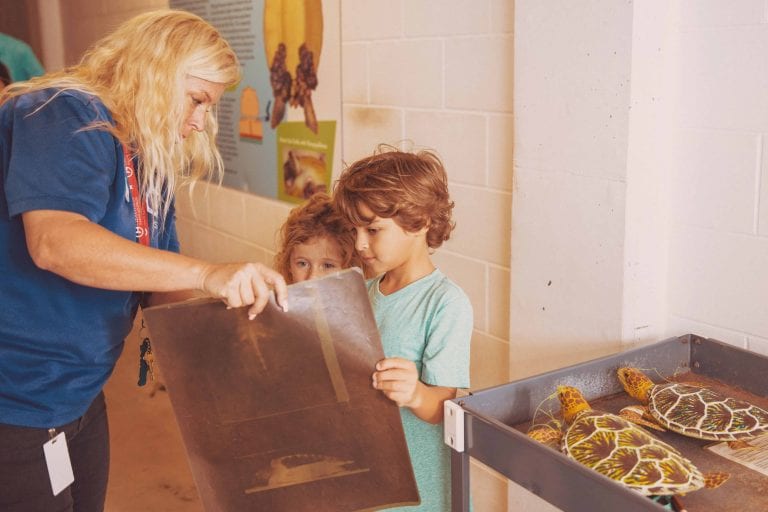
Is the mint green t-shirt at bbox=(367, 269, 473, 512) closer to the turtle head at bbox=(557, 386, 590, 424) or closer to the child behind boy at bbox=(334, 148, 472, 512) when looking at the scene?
the child behind boy at bbox=(334, 148, 472, 512)

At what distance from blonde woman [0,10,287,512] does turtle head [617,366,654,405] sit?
0.69 m

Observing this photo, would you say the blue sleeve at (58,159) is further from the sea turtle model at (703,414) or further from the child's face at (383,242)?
the sea turtle model at (703,414)

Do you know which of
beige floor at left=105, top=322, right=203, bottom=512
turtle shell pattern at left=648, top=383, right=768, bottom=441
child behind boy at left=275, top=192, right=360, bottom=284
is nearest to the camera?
turtle shell pattern at left=648, top=383, right=768, bottom=441

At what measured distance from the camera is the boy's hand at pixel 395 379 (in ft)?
4.10

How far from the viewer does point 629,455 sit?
111 cm

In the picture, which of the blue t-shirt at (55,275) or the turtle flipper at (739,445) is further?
the blue t-shirt at (55,275)

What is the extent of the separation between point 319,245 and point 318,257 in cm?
2

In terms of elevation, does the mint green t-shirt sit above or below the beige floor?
above

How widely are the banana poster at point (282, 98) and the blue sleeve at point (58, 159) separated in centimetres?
125

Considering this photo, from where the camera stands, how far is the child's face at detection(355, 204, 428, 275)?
58.1 inches

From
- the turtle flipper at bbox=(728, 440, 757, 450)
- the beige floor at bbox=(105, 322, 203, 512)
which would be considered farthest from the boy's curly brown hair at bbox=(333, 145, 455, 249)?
the beige floor at bbox=(105, 322, 203, 512)

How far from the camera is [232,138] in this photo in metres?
3.31

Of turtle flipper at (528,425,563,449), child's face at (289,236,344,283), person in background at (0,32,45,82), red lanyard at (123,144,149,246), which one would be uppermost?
person in background at (0,32,45,82)

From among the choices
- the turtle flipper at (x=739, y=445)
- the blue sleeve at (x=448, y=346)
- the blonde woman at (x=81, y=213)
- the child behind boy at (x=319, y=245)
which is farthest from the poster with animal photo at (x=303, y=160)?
the turtle flipper at (x=739, y=445)
